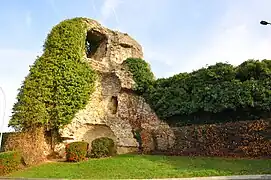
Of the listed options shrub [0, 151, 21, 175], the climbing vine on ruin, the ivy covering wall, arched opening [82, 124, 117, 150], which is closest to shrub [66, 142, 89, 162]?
shrub [0, 151, 21, 175]

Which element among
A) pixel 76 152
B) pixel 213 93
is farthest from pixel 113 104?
pixel 213 93

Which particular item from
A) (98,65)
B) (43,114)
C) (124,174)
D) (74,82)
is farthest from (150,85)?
(124,174)

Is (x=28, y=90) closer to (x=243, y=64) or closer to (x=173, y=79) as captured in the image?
(x=173, y=79)

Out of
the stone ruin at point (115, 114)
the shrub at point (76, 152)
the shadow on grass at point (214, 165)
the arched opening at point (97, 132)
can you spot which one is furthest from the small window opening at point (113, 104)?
the shadow on grass at point (214, 165)

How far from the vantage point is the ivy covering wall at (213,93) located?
18.3 meters

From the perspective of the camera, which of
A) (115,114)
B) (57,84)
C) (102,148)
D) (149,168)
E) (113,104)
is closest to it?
(149,168)

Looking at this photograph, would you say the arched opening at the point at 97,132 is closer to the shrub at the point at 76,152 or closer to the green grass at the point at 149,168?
the shrub at the point at 76,152

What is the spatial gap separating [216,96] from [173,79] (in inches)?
155

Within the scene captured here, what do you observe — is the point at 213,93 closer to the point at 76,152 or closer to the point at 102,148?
the point at 102,148

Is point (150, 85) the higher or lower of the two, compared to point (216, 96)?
Answer: higher

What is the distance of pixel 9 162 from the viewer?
1662cm

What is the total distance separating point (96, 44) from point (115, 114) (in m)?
6.93

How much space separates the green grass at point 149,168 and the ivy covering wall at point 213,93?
391cm

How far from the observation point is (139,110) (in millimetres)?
22984
